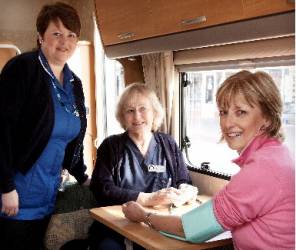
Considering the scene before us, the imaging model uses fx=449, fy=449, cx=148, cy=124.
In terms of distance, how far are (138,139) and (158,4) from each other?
79 centimetres

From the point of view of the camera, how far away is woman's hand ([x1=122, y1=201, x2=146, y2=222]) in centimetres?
202

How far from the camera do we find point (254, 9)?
170 centimetres

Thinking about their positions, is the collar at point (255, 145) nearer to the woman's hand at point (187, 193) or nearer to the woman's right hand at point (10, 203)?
the woman's hand at point (187, 193)

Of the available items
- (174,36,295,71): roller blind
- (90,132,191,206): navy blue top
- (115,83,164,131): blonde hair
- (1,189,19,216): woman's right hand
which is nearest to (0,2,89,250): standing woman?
(1,189,19,216): woman's right hand

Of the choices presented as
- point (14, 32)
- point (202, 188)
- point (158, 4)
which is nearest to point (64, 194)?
point (202, 188)

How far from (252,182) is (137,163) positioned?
1159mm

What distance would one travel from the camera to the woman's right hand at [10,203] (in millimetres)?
1977

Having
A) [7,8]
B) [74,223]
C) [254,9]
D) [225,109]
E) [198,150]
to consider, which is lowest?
[74,223]

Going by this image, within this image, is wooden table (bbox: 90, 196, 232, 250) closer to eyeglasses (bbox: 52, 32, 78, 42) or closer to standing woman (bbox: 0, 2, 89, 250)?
standing woman (bbox: 0, 2, 89, 250)

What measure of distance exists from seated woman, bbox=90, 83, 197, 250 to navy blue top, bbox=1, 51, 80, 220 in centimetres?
33

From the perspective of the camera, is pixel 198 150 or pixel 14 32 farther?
pixel 14 32

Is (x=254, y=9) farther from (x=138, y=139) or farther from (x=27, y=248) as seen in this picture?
(x=27, y=248)

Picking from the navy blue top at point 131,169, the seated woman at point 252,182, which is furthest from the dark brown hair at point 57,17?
the seated woman at point 252,182

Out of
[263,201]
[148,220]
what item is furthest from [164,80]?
[263,201]
